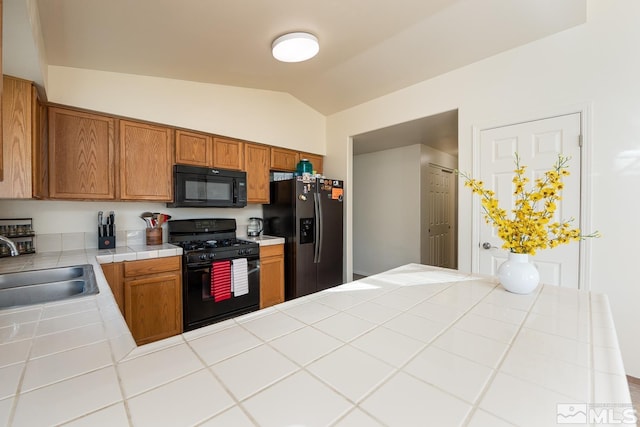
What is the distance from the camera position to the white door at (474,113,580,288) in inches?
82.0

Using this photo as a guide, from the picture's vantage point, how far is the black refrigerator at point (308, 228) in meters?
3.17

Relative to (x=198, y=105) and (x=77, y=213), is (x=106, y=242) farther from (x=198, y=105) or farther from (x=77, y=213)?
(x=198, y=105)

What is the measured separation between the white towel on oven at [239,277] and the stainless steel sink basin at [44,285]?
117 centimetres

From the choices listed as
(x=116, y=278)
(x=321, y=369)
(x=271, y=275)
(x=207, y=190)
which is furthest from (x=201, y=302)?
(x=321, y=369)

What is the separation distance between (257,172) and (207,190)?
0.67 meters

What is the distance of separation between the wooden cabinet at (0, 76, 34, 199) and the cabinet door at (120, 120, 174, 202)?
689mm

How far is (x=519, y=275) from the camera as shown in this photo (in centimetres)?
115

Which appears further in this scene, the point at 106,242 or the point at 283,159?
the point at 283,159

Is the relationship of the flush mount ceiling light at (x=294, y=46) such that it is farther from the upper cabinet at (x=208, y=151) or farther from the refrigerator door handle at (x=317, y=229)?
the refrigerator door handle at (x=317, y=229)

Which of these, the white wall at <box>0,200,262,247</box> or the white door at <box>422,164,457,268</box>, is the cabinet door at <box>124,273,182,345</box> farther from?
the white door at <box>422,164,457,268</box>

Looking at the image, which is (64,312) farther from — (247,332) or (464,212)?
(464,212)

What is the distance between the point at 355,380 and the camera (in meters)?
0.58

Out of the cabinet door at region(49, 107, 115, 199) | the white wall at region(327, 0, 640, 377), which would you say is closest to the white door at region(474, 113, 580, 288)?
the white wall at region(327, 0, 640, 377)

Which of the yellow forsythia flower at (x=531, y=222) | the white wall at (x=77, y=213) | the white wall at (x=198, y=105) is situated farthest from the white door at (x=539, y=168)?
the white wall at (x=77, y=213)
